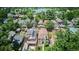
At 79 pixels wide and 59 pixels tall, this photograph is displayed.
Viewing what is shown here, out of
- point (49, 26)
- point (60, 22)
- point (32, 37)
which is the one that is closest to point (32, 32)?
point (32, 37)

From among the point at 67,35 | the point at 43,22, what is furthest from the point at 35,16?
the point at 67,35

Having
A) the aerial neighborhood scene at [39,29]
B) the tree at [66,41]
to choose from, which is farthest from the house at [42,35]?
the tree at [66,41]

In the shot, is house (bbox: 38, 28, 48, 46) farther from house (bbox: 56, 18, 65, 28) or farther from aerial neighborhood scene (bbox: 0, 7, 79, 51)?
house (bbox: 56, 18, 65, 28)

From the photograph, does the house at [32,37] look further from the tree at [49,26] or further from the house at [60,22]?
the house at [60,22]

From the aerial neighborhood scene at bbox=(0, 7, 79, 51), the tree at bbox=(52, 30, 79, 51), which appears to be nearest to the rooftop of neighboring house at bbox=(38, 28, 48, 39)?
the aerial neighborhood scene at bbox=(0, 7, 79, 51)

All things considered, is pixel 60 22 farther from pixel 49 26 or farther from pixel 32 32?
pixel 32 32

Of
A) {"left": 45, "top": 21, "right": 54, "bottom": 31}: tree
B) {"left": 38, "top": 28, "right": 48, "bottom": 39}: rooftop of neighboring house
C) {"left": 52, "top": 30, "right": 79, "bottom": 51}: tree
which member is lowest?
{"left": 52, "top": 30, "right": 79, "bottom": 51}: tree

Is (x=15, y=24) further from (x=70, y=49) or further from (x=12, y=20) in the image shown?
(x=70, y=49)

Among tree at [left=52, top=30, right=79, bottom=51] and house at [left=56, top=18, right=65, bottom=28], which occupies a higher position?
house at [left=56, top=18, right=65, bottom=28]
